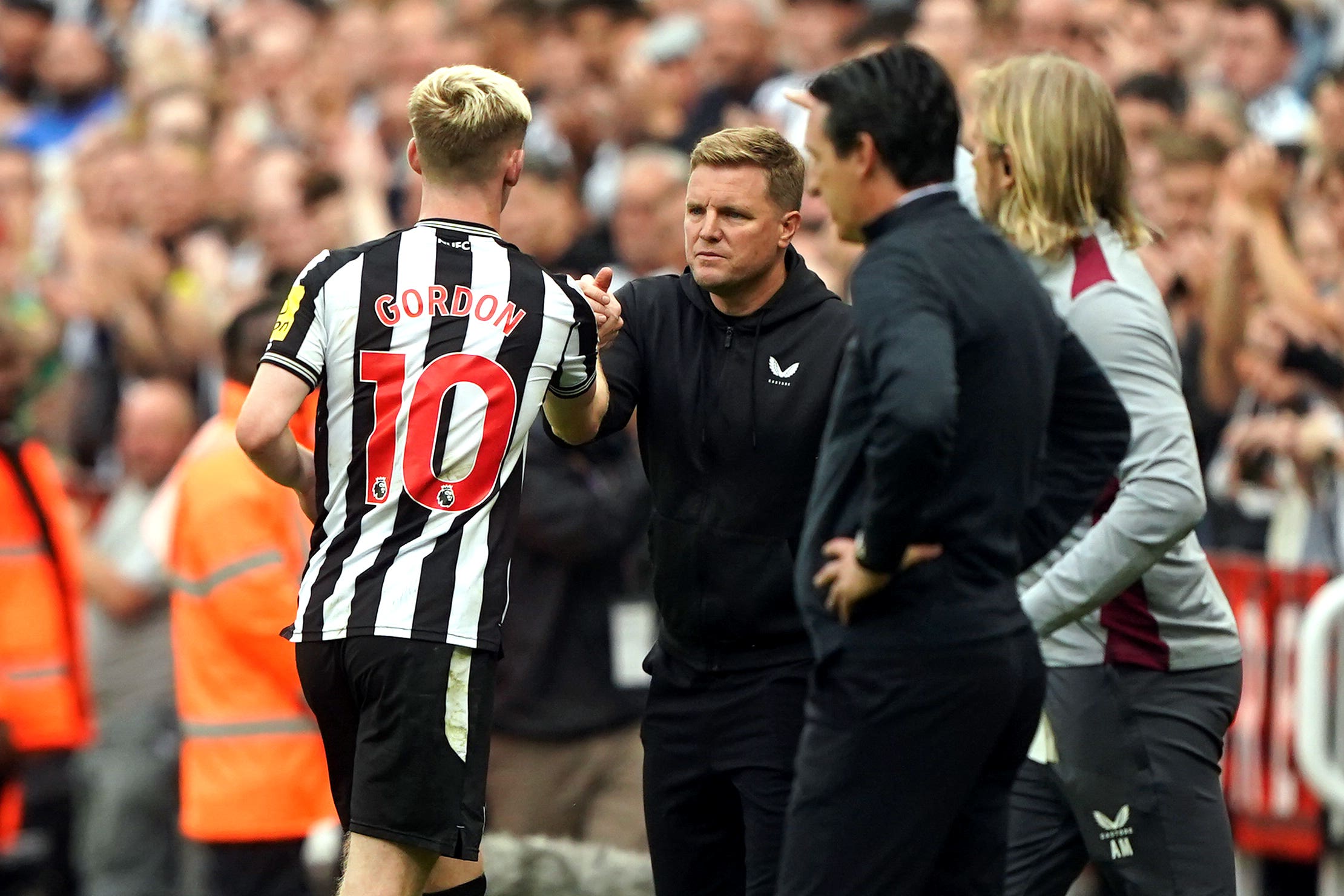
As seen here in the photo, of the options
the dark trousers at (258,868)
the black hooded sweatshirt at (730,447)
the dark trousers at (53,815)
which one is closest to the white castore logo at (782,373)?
the black hooded sweatshirt at (730,447)

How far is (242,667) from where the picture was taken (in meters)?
7.36

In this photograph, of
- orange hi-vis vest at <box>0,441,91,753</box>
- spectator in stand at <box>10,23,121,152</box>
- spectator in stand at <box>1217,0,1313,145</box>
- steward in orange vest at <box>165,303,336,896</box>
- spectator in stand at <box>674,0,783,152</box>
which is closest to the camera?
steward in orange vest at <box>165,303,336,896</box>

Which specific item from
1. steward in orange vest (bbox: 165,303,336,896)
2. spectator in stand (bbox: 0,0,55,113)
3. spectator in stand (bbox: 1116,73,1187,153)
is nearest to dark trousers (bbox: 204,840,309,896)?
steward in orange vest (bbox: 165,303,336,896)

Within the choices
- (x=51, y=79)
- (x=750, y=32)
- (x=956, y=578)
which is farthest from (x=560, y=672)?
(x=51, y=79)

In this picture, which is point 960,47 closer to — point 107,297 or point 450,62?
point 450,62

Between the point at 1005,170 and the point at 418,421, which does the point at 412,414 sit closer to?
the point at 418,421

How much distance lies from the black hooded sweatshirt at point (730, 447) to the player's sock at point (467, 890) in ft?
2.42

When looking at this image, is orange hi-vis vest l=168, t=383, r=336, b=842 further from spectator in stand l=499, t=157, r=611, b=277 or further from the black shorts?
the black shorts

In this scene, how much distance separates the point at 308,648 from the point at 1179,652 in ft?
6.98

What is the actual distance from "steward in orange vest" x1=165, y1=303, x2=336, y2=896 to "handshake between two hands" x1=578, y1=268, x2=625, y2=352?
2.61 m

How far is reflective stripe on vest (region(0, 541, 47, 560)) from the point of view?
809cm

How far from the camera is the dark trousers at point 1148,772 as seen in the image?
492 centimetres

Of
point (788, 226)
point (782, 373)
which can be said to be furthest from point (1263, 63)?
point (782, 373)

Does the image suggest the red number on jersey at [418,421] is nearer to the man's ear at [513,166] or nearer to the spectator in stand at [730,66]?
the man's ear at [513,166]
